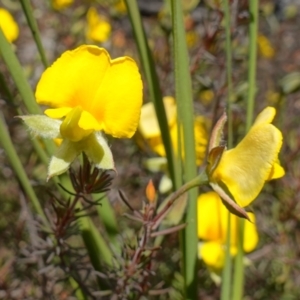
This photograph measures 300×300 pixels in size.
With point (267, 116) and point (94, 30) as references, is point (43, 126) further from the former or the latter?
point (94, 30)

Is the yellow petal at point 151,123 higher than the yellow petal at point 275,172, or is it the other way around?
the yellow petal at point 275,172

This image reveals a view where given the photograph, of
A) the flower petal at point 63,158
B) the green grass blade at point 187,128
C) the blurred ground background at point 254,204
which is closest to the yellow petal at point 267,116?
the green grass blade at point 187,128

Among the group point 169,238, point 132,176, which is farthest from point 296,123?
point 169,238

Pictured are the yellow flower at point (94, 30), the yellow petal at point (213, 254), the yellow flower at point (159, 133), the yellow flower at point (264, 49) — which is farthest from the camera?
the yellow flower at point (264, 49)

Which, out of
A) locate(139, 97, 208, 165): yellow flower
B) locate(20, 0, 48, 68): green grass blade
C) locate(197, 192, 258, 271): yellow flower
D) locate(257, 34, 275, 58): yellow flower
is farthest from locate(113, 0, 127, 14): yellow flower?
locate(20, 0, 48, 68): green grass blade

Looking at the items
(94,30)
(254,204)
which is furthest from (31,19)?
(94,30)

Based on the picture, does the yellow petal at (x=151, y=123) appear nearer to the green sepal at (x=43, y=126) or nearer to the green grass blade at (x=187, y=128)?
the green grass blade at (x=187, y=128)

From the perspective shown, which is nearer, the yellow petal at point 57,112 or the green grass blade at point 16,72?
the yellow petal at point 57,112
